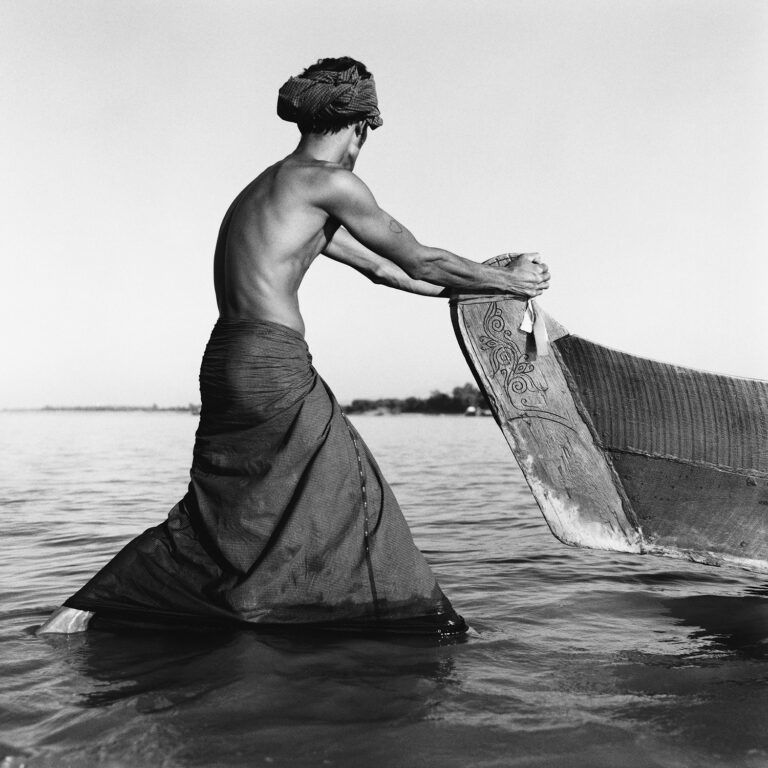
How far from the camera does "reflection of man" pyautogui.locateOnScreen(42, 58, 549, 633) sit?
2760 mm

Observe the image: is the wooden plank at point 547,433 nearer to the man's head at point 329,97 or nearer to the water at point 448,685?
the water at point 448,685

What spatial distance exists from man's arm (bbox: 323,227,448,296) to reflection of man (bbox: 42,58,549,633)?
1.10ft

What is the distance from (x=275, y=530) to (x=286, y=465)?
0.23 meters

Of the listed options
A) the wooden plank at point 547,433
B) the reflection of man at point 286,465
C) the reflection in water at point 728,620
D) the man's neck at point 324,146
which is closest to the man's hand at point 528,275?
the wooden plank at point 547,433

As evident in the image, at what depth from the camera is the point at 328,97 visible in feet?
9.43

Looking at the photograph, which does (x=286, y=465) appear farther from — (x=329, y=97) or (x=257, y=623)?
(x=329, y=97)

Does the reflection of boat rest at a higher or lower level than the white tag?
lower

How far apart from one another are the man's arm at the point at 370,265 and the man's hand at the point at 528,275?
305 millimetres

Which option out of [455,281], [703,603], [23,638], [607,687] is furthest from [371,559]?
Result: [703,603]

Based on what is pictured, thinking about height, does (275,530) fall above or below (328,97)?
below

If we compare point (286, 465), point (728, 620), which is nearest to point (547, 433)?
point (286, 465)

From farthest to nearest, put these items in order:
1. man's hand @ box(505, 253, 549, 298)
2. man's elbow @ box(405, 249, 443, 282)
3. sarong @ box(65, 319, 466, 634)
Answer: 1. man's hand @ box(505, 253, 549, 298)
2. man's elbow @ box(405, 249, 443, 282)
3. sarong @ box(65, 319, 466, 634)

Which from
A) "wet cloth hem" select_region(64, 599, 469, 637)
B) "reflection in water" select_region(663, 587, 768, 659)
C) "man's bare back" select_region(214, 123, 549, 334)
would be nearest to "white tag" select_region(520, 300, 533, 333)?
"man's bare back" select_region(214, 123, 549, 334)

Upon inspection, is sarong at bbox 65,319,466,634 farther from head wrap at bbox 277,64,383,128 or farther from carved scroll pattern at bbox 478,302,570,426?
head wrap at bbox 277,64,383,128
